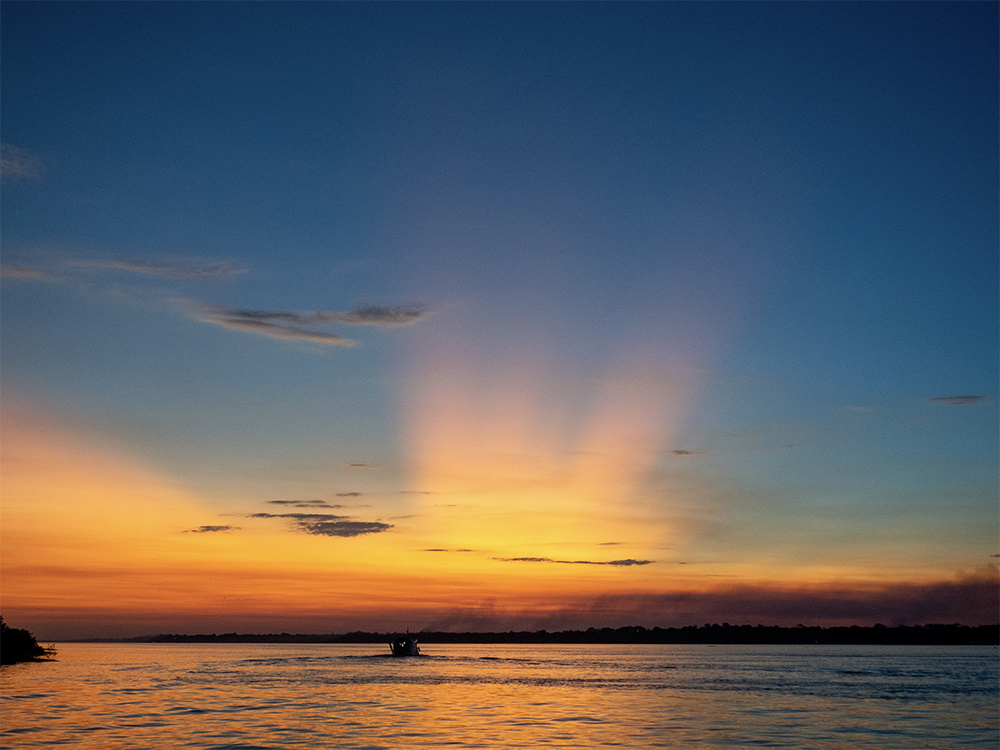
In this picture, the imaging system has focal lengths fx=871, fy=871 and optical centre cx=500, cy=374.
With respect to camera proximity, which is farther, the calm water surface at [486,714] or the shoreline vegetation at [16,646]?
the shoreline vegetation at [16,646]

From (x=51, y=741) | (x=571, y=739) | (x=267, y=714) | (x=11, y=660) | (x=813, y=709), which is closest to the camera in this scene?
(x=51, y=741)

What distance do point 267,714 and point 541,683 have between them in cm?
4851

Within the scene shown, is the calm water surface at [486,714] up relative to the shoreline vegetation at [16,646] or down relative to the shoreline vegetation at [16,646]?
down

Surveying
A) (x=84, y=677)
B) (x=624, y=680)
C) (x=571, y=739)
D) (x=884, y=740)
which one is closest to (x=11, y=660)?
(x=84, y=677)

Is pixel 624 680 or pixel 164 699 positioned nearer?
pixel 164 699

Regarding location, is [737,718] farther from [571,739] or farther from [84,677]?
[84,677]

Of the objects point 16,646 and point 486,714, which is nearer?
point 486,714

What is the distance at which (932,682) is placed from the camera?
349 feet

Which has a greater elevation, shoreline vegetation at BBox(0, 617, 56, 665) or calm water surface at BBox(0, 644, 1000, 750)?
shoreline vegetation at BBox(0, 617, 56, 665)

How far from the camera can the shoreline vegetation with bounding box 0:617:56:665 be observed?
438 ft

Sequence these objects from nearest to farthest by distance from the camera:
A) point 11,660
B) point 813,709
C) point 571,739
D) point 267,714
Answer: point 571,739 < point 267,714 < point 813,709 < point 11,660

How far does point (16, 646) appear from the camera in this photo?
5482 inches

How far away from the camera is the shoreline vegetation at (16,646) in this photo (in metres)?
134

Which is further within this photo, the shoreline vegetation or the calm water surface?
the shoreline vegetation
